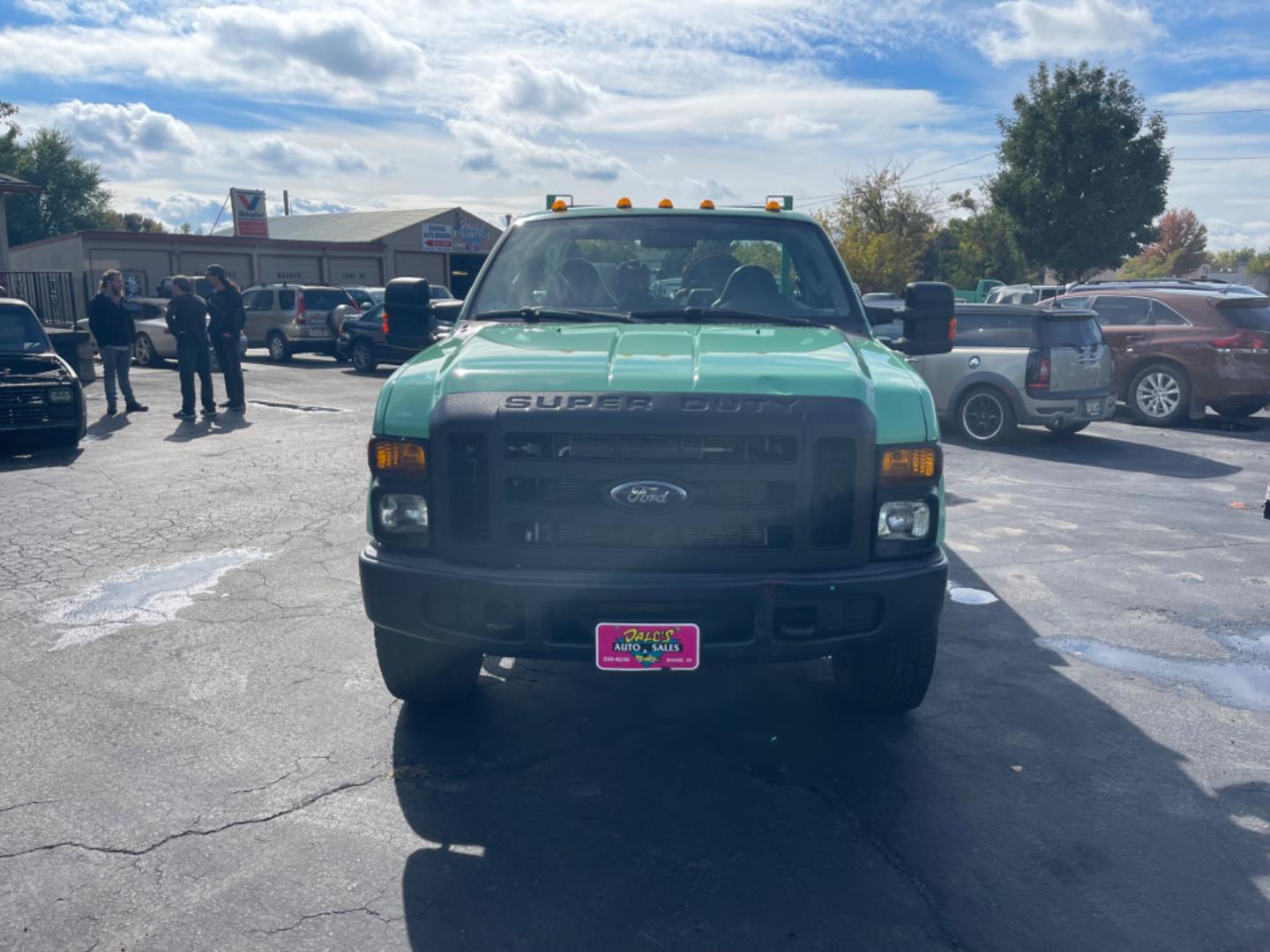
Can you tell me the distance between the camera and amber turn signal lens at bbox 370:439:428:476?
3.64m

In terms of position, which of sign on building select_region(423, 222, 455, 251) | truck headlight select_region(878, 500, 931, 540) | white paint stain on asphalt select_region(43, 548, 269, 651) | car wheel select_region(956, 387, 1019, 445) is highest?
sign on building select_region(423, 222, 455, 251)

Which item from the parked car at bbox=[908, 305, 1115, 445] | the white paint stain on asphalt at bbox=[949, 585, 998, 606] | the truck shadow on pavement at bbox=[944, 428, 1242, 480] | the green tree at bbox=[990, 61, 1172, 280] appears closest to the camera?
the white paint stain on asphalt at bbox=[949, 585, 998, 606]

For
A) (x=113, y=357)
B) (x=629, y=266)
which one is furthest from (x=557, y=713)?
(x=113, y=357)

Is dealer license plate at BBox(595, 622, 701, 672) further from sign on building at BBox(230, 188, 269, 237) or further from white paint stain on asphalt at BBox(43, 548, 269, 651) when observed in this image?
sign on building at BBox(230, 188, 269, 237)

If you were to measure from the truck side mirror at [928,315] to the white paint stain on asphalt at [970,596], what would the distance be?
5.47 feet

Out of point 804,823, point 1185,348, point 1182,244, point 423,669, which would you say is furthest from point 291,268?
point 1182,244

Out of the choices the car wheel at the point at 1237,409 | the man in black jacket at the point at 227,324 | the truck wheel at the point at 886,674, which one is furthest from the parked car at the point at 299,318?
the truck wheel at the point at 886,674

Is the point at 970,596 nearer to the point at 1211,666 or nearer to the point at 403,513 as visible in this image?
the point at 1211,666

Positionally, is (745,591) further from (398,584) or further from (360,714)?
(360,714)

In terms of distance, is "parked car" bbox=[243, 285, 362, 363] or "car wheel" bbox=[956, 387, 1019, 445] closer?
"car wheel" bbox=[956, 387, 1019, 445]

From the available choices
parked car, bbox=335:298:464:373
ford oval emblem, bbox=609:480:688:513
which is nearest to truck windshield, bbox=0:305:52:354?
parked car, bbox=335:298:464:373

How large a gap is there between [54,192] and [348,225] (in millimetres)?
25188

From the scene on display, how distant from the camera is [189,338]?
1340 cm

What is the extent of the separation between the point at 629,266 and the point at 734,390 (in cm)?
183
